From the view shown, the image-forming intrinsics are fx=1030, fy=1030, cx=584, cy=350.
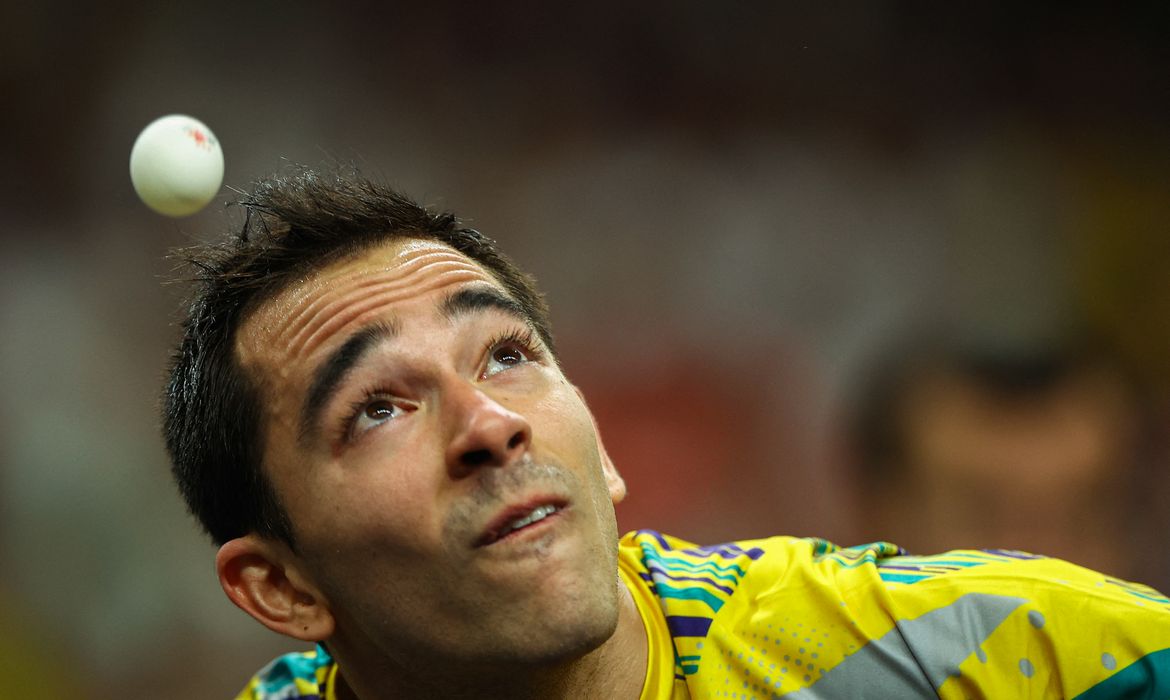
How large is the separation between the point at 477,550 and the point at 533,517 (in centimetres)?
10

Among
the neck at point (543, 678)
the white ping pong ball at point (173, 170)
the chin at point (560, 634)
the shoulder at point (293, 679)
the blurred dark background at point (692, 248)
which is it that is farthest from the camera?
the blurred dark background at point (692, 248)

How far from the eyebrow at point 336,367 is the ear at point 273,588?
0.25m

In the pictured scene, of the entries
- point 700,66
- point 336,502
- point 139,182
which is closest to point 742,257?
point 700,66

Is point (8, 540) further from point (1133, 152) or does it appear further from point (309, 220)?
point (1133, 152)

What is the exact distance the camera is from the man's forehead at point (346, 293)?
173 centimetres

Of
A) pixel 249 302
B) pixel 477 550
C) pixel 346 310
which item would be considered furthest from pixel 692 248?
pixel 477 550

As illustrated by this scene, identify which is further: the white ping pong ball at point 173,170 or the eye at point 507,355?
the white ping pong ball at point 173,170

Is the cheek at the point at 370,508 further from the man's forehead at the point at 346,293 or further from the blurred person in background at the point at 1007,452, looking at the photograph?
the blurred person in background at the point at 1007,452

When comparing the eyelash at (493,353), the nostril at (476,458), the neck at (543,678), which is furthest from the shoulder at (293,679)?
the nostril at (476,458)

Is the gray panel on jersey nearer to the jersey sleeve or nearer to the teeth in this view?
the jersey sleeve

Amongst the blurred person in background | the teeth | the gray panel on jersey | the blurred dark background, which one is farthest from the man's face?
the blurred person in background

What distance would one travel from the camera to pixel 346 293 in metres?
1.76

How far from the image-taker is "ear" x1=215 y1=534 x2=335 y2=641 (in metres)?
1.74

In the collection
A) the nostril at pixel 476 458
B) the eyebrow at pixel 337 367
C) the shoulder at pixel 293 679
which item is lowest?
the shoulder at pixel 293 679
